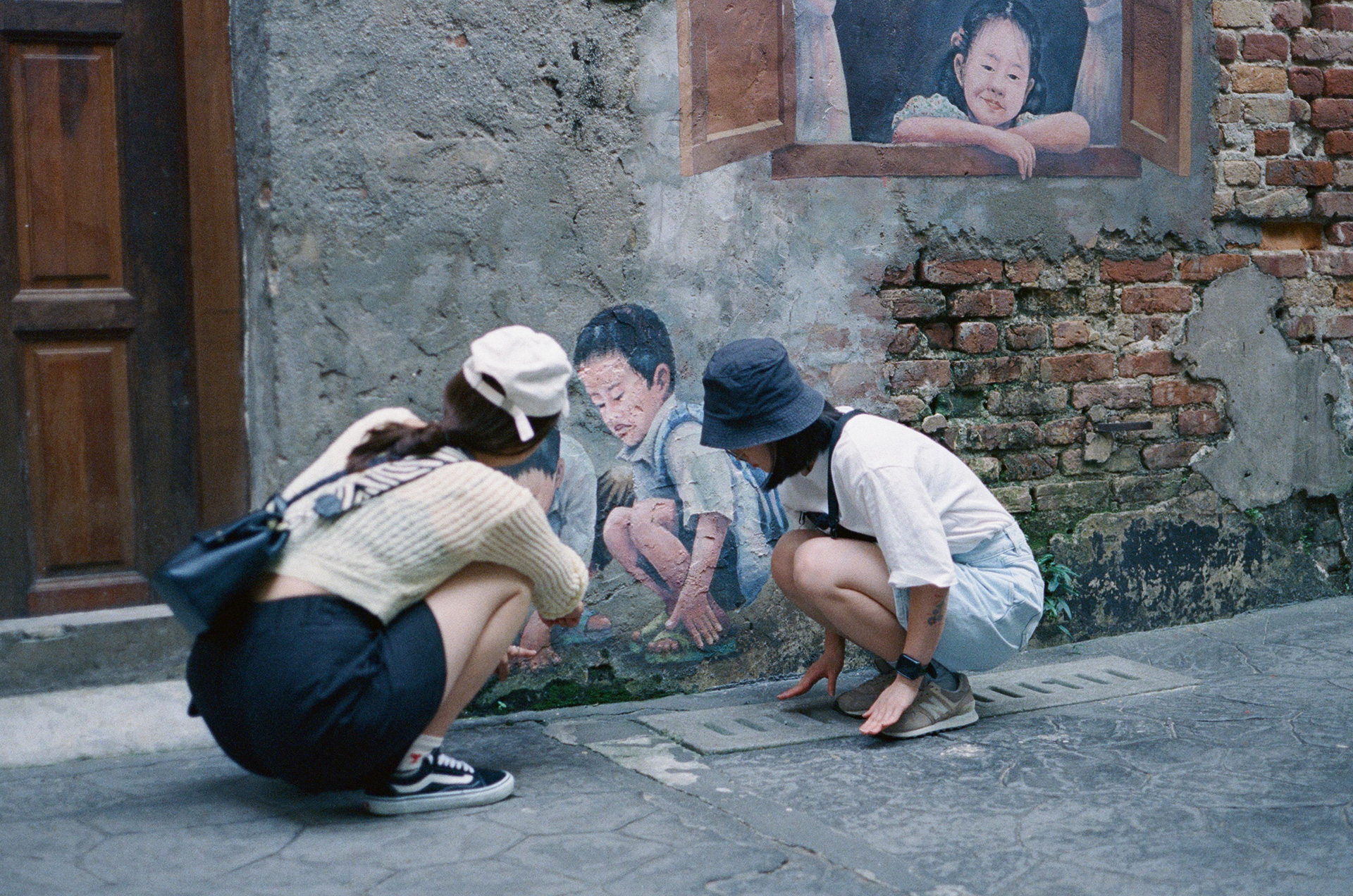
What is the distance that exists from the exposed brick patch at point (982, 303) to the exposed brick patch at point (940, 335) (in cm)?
5

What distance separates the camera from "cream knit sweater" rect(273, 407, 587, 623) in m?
2.48

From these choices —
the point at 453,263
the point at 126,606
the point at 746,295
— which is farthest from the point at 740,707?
the point at 126,606

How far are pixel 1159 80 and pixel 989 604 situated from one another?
1.96m

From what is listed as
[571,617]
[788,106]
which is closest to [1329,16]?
[788,106]

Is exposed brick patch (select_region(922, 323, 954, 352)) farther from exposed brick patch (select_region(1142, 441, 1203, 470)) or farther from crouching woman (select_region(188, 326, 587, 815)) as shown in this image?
crouching woman (select_region(188, 326, 587, 815))

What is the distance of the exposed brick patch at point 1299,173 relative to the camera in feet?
14.4

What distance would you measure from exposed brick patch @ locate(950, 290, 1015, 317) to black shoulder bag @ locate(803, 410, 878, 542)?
866 millimetres

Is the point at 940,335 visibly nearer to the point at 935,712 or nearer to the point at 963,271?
the point at 963,271

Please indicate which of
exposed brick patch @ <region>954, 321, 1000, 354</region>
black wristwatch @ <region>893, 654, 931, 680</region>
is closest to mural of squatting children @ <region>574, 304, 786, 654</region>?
black wristwatch @ <region>893, 654, 931, 680</region>

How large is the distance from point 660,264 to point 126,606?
1.65 m

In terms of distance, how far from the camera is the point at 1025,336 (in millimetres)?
4078

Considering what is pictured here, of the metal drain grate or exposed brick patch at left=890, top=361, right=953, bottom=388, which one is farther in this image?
exposed brick patch at left=890, top=361, right=953, bottom=388

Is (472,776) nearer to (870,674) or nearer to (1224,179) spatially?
(870,674)

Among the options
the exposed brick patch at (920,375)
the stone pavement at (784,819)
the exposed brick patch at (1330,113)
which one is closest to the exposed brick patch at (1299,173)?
the exposed brick patch at (1330,113)
